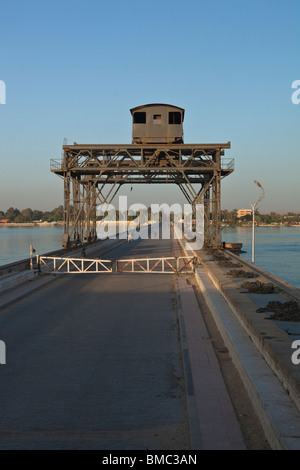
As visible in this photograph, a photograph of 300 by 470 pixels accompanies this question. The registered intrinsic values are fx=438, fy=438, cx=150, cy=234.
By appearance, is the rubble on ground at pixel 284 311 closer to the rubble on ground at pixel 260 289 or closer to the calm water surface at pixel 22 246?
the rubble on ground at pixel 260 289

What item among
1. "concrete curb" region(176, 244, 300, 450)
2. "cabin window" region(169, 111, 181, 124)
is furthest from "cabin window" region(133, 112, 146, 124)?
"concrete curb" region(176, 244, 300, 450)

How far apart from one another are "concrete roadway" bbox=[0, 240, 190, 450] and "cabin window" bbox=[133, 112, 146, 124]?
79.0ft

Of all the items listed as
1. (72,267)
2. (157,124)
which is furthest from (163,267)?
(157,124)

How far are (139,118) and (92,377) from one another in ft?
102

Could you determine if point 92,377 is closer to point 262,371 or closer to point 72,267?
point 262,371

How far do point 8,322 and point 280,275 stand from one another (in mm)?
32293

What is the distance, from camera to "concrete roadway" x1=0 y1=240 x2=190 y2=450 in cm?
559

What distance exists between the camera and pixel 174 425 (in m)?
5.80

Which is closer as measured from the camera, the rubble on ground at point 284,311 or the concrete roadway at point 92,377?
the concrete roadway at point 92,377

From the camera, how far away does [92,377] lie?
7.76 meters

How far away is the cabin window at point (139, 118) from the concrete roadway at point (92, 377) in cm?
2409

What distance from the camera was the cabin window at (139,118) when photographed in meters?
36.2

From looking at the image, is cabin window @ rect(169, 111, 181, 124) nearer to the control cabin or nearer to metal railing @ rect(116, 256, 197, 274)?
the control cabin

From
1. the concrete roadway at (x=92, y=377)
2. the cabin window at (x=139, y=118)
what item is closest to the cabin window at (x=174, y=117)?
the cabin window at (x=139, y=118)
